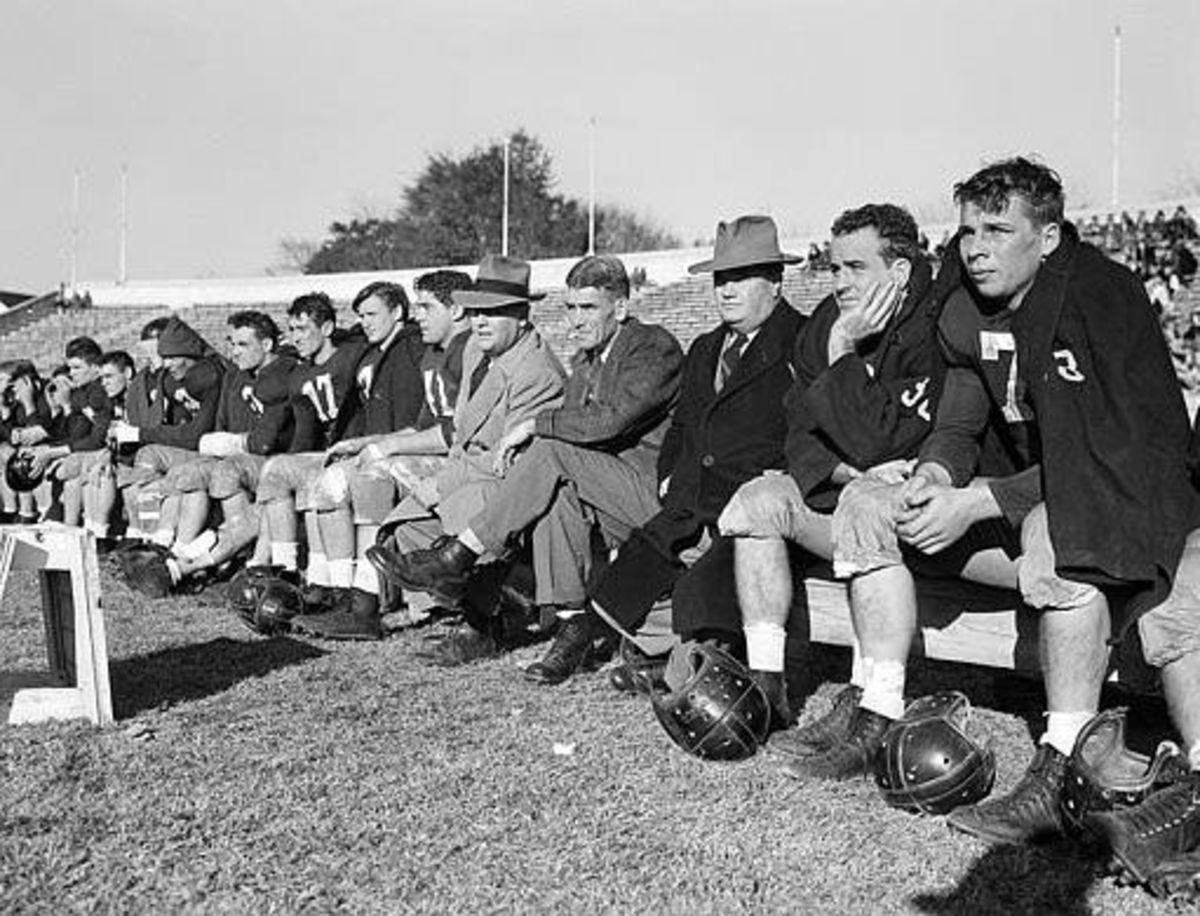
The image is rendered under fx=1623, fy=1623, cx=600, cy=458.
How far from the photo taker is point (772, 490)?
17.5ft

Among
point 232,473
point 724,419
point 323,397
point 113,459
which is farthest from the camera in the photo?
point 113,459

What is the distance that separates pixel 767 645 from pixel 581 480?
1647 millimetres

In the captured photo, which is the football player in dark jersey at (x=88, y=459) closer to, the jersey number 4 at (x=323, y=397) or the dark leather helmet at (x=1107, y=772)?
the jersey number 4 at (x=323, y=397)

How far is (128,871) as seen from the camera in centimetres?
378

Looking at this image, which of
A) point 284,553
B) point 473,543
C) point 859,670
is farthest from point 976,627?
point 284,553

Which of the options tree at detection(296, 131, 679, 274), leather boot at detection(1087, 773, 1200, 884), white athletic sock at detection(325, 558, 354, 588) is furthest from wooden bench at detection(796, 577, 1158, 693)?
tree at detection(296, 131, 679, 274)

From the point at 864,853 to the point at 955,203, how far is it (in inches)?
75.9

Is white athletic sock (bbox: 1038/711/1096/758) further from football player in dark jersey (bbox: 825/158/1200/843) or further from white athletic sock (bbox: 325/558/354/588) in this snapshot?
white athletic sock (bbox: 325/558/354/588)

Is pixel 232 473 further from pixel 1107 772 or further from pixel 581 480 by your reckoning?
pixel 1107 772

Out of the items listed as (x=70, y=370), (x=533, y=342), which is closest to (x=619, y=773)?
(x=533, y=342)

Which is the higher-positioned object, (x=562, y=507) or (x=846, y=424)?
(x=846, y=424)

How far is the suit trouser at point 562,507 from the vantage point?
667 centimetres

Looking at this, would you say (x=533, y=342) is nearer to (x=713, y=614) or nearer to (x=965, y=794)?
(x=713, y=614)

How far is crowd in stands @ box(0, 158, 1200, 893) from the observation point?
424 centimetres
